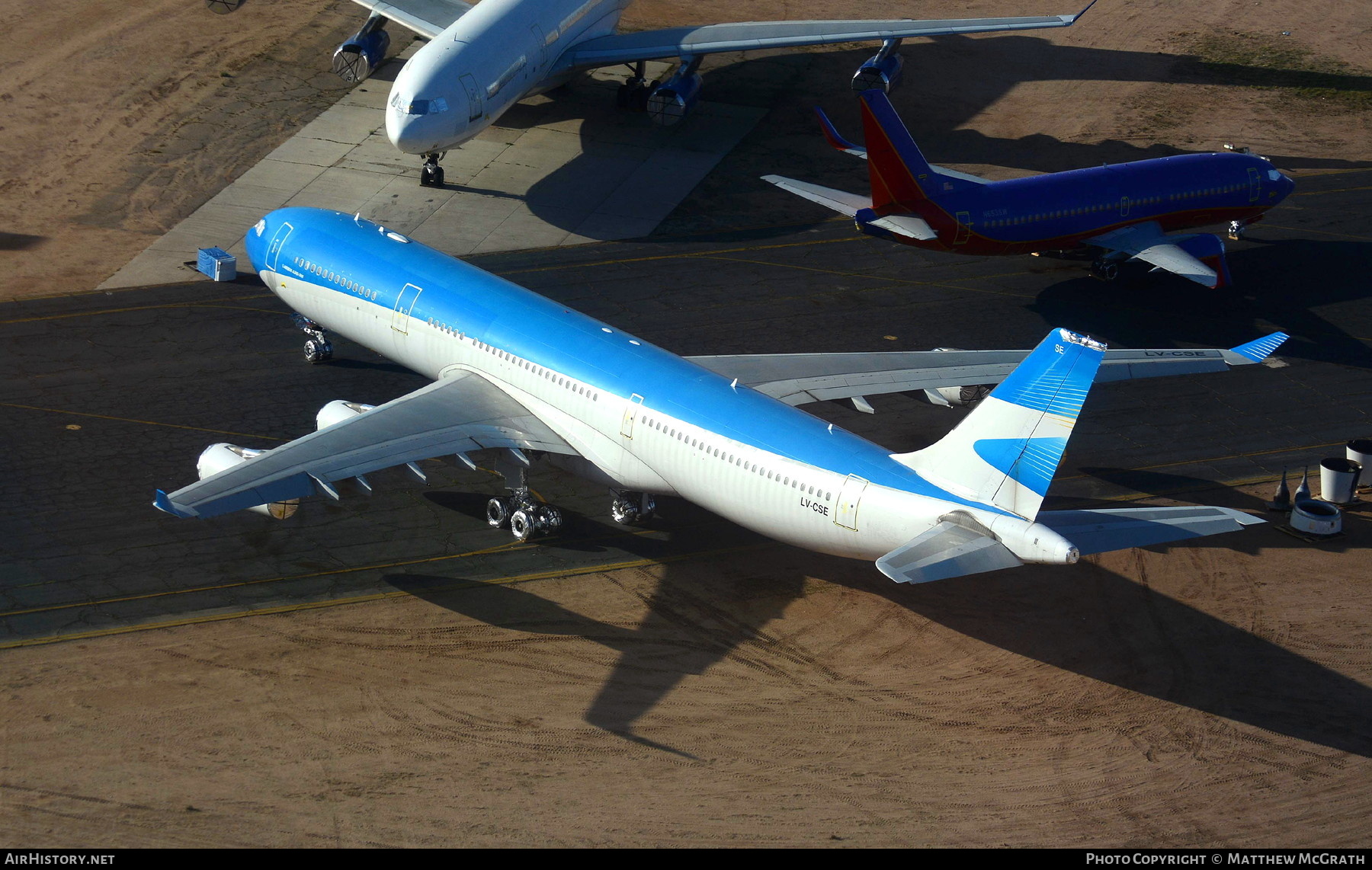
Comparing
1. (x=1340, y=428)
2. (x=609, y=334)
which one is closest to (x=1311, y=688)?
(x=1340, y=428)

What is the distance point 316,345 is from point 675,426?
16883 millimetres

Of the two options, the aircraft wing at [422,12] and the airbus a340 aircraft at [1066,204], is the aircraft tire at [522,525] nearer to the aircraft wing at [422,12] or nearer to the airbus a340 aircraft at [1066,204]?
the airbus a340 aircraft at [1066,204]

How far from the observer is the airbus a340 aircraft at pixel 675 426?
96.2ft

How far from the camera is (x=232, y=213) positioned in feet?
183

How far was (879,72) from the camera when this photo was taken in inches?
2482

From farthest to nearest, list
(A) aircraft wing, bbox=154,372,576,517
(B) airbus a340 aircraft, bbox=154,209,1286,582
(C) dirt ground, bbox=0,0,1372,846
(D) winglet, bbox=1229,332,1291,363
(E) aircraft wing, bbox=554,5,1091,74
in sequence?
(E) aircraft wing, bbox=554,5,1091,74 < (D) winglet, bbox=1229,332,1291,363 < (A) aircraft wing, bbox=154,372,576,517 < (B) airbus a340 aircraft, bbox=154,209,1286,582 < (C) dirt ground, bbox=0,0,1372,846

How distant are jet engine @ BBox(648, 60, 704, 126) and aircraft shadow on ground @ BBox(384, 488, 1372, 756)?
28952 mm

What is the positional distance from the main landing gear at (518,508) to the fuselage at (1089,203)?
57.1ft

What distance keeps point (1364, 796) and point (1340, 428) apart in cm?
1730

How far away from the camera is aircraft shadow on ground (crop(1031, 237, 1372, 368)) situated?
48469 millimetres

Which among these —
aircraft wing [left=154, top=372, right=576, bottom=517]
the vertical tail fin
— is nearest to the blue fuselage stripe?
the vertical tail fin

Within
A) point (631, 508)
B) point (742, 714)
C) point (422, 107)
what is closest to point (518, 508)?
point (631, 508)

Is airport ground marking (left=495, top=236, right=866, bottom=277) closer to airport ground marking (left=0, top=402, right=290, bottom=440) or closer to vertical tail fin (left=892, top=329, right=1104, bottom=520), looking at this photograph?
airport ground marking (left=0, top=402, right=290, bottom=440)

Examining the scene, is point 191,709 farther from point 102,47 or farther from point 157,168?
point 102,47
